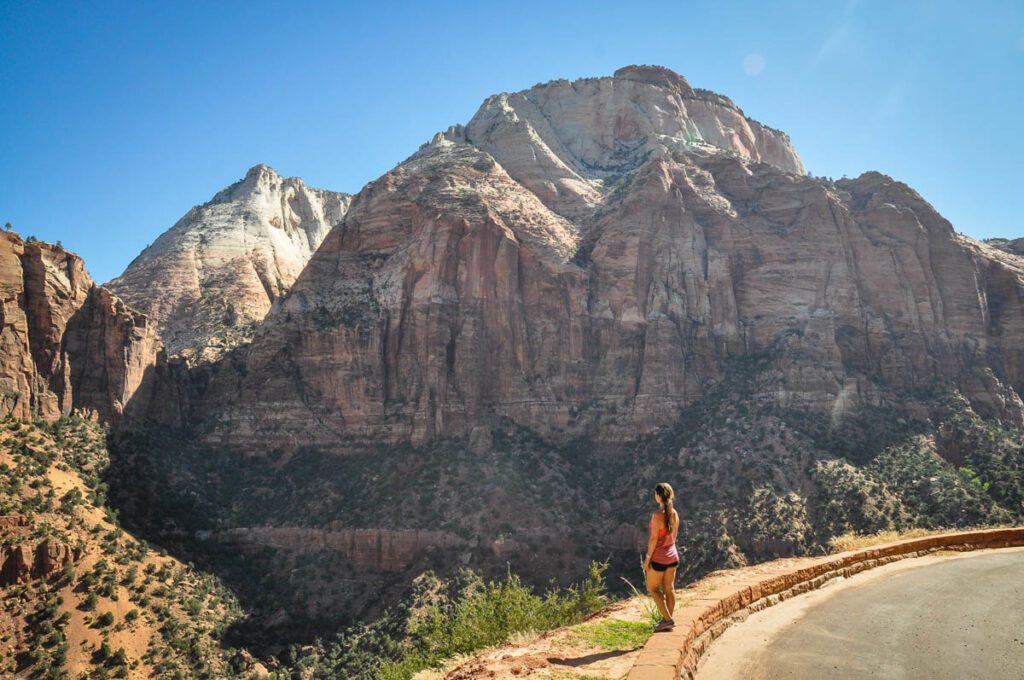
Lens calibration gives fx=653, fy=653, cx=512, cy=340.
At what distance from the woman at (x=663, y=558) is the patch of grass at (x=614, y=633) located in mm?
893

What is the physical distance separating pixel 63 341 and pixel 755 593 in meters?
59.0

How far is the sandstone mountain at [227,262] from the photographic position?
82812 mm

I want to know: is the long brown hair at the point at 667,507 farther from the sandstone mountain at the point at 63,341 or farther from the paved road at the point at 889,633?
the sandstone mountain at the point at 63,341

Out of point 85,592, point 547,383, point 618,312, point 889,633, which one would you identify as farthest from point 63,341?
point 889,633

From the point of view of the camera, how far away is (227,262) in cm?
9506

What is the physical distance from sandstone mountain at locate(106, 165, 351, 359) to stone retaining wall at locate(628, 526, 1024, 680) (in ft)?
227

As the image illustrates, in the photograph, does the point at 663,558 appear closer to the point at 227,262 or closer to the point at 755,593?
the point at 755,593

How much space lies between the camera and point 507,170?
8844 centimetres

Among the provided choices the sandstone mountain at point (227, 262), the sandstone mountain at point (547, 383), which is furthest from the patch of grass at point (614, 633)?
the sandstone mountain at point (227, 262)

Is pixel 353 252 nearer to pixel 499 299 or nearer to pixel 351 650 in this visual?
pixel 499 299

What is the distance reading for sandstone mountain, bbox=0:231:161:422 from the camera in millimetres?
49812

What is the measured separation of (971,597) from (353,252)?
67366 mm

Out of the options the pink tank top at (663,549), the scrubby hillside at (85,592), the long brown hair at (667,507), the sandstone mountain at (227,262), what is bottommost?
the scrubby hillside at (85,592)

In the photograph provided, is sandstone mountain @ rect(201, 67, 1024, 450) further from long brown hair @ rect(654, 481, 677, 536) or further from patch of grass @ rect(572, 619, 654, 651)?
long brown hair @ rect(654, 481, 677, 536)
